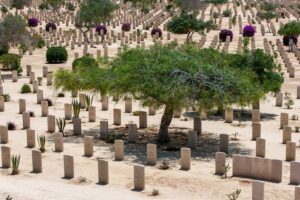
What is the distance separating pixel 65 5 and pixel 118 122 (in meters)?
48.6

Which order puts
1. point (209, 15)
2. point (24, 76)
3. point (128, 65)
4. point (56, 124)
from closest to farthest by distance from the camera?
point (128, 65) < point (56, 124) < point (24, 76) < point (209, 15)

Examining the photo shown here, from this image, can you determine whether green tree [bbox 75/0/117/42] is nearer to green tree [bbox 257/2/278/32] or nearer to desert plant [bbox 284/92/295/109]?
green tree [bbox 257/2/278/32]

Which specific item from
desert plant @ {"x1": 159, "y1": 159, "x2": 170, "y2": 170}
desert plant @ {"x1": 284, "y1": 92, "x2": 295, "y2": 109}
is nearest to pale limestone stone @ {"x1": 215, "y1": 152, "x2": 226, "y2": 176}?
desert plant @ {"x1": 159, "y1": 159, "x2": 170, "y2": 170}

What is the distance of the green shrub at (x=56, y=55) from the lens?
132 feet

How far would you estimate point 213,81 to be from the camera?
67.4 feet

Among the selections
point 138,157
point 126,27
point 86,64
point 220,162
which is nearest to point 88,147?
point 138,157

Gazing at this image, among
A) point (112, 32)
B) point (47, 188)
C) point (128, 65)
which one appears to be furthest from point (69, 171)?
point (112, 32)

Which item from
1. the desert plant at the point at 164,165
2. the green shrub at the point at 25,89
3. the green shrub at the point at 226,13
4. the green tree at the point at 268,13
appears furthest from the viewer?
the green shrub at the point at 226,13

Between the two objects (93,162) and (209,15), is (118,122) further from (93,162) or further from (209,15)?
(209,15)

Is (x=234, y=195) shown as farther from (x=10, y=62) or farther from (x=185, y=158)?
(x=10, y=62)

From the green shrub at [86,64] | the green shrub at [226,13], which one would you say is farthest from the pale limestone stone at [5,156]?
the green shrub at [226,13]

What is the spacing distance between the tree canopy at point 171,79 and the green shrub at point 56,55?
17444 millimetres

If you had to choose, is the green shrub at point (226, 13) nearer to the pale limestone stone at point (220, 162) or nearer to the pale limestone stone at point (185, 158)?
the pale limestone stone at point (185, 158)

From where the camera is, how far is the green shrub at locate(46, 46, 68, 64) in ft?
132
